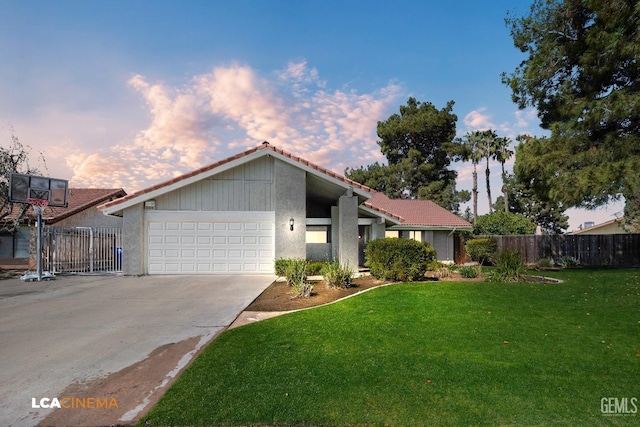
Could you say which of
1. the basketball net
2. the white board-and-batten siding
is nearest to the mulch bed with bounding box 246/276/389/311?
the white board-and-batten siding

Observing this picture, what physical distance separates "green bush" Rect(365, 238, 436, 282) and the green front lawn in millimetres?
3481

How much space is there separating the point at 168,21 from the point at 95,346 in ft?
35.6

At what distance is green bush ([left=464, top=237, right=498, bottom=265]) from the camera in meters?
20.7

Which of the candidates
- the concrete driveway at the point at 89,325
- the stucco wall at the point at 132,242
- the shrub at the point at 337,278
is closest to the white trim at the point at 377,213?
the shrub at the point at 337,278

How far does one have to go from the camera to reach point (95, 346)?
512 cm

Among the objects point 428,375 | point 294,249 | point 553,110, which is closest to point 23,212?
point 294,249

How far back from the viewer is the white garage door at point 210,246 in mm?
13531

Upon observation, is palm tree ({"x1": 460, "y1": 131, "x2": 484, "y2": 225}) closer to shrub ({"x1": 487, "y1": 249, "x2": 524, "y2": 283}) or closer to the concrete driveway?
shrub ({"x1": 487, "y1": 249, "x2": 524, "y2": 283})

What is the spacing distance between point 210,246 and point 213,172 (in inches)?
121

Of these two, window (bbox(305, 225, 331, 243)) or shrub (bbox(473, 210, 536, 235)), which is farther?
shrub (bbox(473, 210, 536, 235))

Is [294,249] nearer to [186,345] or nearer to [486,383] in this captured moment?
[186,345]

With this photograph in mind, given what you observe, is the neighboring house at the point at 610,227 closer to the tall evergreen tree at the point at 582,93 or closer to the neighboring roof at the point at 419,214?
the neighboring roof at the point at 419,214

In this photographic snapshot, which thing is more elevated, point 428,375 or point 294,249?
point 294,249

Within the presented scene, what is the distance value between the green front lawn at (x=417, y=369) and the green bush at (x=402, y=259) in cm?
348
